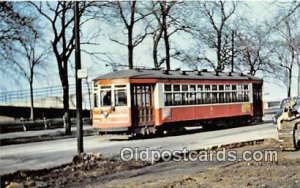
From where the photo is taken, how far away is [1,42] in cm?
1895

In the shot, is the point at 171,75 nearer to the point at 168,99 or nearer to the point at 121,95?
the point at 168,99

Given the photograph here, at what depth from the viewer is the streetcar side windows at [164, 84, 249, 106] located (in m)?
23.6

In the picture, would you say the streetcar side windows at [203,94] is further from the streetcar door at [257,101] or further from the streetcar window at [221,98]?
the streetcar door at [257,101]

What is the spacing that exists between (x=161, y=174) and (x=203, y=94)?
573 inches

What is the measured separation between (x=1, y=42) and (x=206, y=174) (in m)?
11.1

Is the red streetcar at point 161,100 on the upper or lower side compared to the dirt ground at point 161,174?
upper

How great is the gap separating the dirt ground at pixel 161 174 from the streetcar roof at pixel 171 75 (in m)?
9.13

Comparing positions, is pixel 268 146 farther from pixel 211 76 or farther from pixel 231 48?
pixel 211 76

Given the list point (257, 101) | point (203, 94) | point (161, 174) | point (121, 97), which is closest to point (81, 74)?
point (161, 174)

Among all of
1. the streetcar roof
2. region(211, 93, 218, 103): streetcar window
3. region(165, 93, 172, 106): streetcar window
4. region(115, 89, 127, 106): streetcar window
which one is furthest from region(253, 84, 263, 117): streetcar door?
region(115, 89, 127, 106): streetcar window

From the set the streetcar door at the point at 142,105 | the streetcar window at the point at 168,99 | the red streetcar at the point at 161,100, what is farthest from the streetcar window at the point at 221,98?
the streetcar door at the point at 142,105

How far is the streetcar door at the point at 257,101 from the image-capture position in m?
29.4

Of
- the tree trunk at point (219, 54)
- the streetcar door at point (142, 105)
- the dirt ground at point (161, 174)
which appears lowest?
the dirt ground at point (161, 174)

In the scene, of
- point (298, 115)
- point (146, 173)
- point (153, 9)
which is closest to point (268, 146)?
point (298, 115)
